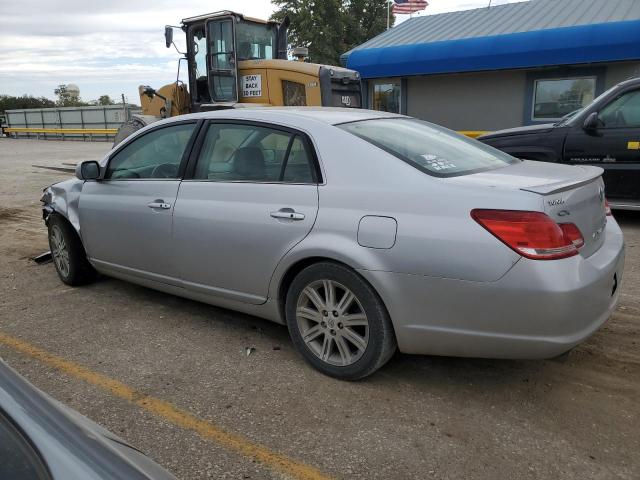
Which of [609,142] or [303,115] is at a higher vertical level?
[303,115]

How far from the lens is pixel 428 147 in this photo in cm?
352

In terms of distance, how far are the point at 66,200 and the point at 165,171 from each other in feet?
4.32

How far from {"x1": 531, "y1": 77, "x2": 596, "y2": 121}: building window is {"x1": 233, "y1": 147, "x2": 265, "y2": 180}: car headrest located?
12.4 m

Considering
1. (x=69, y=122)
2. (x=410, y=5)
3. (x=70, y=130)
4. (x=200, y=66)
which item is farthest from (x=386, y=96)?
(x=69, y=122)

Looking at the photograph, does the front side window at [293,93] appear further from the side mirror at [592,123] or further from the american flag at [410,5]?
the american flag at [410,5]

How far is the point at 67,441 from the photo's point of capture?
142cm

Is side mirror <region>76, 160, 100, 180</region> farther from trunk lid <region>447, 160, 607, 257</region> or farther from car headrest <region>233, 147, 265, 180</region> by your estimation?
trunk lid <region>447, 160, 607, 257</region>

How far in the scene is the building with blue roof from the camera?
12.7 m

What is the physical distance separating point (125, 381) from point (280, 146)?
5.73 feet

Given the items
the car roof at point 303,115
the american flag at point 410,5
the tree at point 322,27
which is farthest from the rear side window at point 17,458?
the tree at point 322,27

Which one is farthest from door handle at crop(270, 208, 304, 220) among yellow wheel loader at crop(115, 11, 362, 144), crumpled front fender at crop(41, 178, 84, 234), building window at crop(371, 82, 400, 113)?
building window at crop(371, 82, 400, 113)

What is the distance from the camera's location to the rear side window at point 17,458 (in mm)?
1303

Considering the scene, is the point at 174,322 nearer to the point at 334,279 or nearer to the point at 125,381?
the point at 125,381

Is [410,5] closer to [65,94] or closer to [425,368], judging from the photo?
[425,368]
